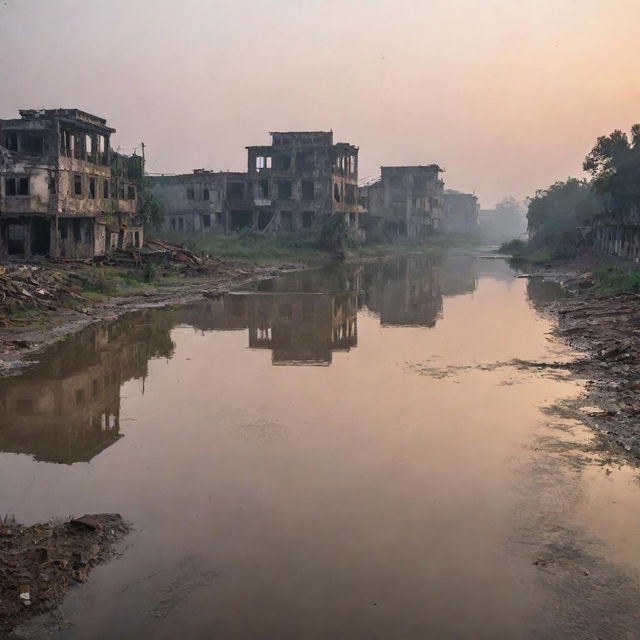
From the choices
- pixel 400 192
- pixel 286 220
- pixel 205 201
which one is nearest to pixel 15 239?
pixel 205 201

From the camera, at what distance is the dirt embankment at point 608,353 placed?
43.0 feet

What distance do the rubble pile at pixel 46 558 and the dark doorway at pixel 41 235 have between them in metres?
34.1

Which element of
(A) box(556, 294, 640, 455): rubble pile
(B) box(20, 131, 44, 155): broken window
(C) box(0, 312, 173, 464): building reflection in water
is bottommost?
(C) box(0, 312, 173, 464): building reflection in water

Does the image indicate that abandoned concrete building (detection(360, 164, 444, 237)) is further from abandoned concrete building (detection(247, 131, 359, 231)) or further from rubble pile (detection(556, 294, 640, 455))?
rubble pile (detection(556, 294, 640, 455))

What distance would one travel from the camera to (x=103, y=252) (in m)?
42.2

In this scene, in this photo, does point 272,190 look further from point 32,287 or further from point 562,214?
point 32,287

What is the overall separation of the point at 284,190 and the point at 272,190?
1164mm

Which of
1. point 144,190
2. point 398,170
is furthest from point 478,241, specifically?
point 144,190

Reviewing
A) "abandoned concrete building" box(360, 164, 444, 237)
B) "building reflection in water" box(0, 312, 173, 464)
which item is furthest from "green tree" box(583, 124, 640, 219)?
"abandoned concrete building" box(360, 164, 444, 237)

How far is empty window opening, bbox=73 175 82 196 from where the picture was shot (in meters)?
40.0

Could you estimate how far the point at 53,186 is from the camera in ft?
125

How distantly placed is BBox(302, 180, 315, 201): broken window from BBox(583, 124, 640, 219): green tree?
24999 millimetres

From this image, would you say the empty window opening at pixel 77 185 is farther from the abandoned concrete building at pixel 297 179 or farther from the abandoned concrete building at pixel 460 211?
the abandoned concrete building at pixel 460 211

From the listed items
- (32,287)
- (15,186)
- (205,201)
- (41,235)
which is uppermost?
(205,201)
